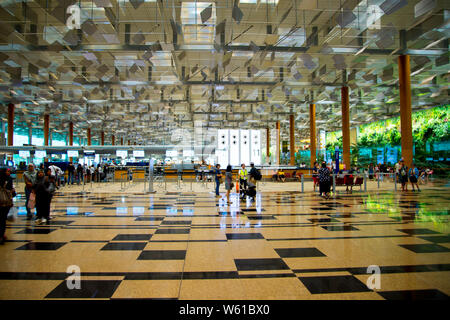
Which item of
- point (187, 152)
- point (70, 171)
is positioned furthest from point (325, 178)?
point (187, 152)

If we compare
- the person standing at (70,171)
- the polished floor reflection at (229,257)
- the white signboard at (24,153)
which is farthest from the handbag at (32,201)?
the white signboard at (24,153)

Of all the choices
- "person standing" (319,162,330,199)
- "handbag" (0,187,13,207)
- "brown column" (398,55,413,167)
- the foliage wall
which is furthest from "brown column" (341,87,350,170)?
"handbag" (0,187,13,207)

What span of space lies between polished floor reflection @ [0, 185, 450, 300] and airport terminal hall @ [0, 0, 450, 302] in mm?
30

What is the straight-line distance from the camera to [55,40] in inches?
533

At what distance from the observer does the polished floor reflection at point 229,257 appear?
108 inches

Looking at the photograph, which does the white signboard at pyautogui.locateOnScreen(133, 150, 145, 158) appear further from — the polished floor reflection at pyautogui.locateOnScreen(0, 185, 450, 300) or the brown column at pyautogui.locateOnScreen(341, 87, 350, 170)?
the polished floor reflection at pyautogui.locateOnScreen(0, 185, 450, 300)

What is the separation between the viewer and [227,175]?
10.4m

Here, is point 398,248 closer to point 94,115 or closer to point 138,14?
point 138,14

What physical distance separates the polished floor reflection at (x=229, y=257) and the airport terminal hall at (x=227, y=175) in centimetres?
3

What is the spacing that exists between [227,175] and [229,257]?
6.59m

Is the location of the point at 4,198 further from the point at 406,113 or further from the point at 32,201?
the point at 406,113

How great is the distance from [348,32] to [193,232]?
43.3ft
